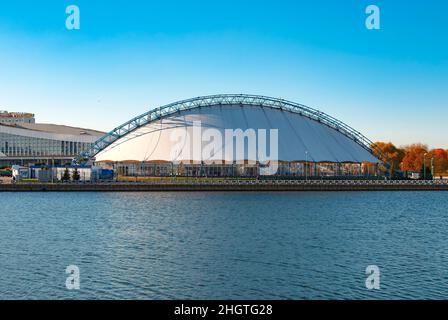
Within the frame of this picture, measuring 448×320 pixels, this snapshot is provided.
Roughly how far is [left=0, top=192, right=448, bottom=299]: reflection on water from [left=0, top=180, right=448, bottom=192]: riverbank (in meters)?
22.4

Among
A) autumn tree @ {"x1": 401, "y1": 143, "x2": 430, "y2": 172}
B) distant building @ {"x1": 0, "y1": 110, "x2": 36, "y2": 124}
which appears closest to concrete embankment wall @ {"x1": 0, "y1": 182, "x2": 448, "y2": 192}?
autumn tree @ {"x1": 401, "y1": 143, "x2": 430, "y2": 172}

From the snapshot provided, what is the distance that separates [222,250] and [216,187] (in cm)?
5569

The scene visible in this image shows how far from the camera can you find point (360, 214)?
5988 cm

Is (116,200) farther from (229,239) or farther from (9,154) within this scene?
(9,154)

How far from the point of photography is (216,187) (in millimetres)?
92125

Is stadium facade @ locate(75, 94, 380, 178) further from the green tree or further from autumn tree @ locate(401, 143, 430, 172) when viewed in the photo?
autumn tree @ locate(401, 143, 430, 172)

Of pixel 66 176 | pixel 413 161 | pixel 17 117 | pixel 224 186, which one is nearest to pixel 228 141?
pixel 224 186

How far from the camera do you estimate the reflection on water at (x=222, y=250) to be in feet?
87.1

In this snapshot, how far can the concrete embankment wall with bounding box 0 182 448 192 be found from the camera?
91.6 meters

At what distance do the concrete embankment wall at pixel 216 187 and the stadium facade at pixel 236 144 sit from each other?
34.6 feet

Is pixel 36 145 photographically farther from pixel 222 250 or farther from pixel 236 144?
pixel 222 250
